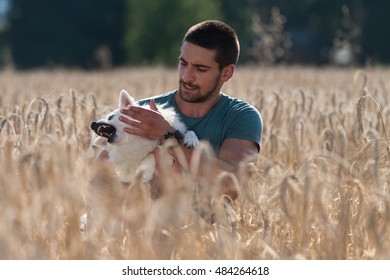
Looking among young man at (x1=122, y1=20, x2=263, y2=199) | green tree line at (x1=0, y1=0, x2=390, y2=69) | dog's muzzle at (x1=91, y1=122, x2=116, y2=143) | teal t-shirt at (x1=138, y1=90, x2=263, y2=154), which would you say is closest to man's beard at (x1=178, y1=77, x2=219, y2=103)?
young man at (x1=122, y1=20, x2=263, y2=199)

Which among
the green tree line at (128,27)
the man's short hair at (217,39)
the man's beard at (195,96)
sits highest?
the man's short hair at (217,39)

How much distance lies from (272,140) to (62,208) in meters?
2.43

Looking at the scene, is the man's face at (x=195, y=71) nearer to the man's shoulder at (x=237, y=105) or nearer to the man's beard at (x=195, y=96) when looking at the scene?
the man's beard at (x=195, y=96)

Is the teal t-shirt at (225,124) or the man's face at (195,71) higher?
the man's face at (195,71)

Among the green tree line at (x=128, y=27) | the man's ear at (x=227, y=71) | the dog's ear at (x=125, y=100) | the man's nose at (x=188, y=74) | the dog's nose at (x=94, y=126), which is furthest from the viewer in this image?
the green tree line at (x=128, y=27)

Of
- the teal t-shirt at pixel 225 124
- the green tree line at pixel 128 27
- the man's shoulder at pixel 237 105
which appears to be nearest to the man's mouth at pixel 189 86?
the teal t-shirt at pixel 225 124

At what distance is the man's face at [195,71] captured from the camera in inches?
174

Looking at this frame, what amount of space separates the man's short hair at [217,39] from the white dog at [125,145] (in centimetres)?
56

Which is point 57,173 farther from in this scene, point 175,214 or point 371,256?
point 371,256

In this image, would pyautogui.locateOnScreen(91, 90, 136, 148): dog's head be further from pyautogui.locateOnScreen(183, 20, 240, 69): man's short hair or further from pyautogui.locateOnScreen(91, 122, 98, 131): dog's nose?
pyautogui.locateOnScreen(183, 20, 240, 69): man's short hair

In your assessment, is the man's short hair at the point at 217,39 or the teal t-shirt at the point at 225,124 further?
the teal t-shirt at the point at 225,124

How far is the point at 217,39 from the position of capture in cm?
447

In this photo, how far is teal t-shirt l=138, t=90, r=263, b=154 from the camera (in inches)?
180

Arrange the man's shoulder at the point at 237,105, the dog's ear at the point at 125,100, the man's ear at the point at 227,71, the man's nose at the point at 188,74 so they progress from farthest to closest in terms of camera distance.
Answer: the man's shoulder at the point at 237,105
the man's ear at the point at 227,71
the man's nose at the point at 188,74
the dog's ear at the point at 125,100
